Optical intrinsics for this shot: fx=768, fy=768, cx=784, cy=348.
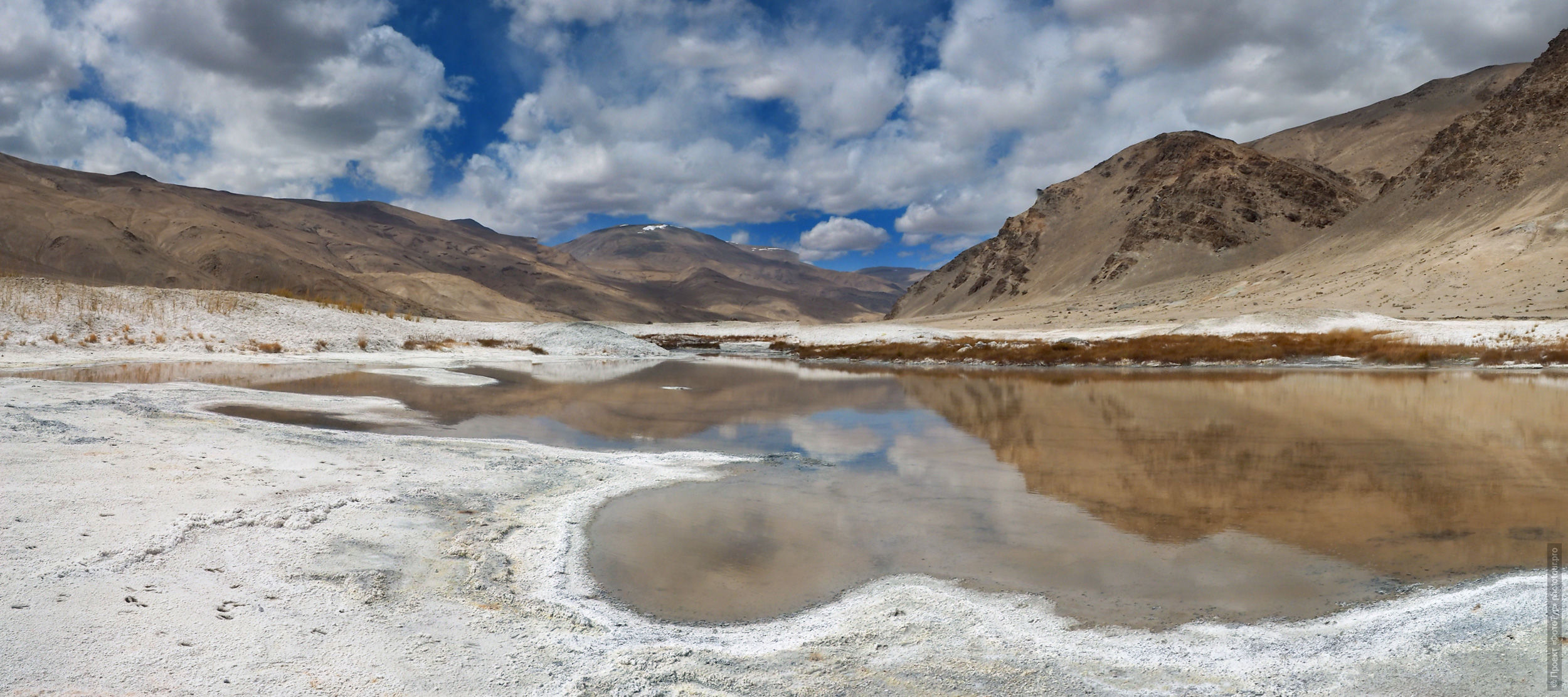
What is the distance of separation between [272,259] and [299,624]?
11890 centimetres

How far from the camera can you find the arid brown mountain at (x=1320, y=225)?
45.8m

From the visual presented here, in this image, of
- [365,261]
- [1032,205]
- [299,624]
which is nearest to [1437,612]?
[299,624]

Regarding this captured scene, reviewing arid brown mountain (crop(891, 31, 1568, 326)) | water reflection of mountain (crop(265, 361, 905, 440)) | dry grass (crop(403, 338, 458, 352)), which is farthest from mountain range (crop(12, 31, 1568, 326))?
water reflection of mountain (crop(265, 361, 905, 440))

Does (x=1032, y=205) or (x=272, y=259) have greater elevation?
(x=1032, y=205)

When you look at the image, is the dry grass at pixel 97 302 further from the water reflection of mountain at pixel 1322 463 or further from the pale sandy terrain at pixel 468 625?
the water reflection of mountain at pixel 1322 463

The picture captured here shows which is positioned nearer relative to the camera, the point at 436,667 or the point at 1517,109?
the point at 436,667

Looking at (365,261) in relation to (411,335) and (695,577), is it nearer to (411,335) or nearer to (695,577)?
(411,335)

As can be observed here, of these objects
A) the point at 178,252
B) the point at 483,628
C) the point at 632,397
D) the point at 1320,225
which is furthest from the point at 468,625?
the point at 178,252

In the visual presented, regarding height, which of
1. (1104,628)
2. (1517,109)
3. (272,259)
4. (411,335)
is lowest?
(1104,628)

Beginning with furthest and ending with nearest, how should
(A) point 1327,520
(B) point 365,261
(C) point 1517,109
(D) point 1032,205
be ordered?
(B) point 365,261
(D) point 1032,205
(C) point 1517,109
(A) point 1327,520

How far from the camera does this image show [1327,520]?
7.69 metres

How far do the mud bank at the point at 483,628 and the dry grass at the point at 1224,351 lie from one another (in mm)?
27838

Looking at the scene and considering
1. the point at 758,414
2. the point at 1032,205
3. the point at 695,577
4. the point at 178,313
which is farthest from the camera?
the point at 1032,205

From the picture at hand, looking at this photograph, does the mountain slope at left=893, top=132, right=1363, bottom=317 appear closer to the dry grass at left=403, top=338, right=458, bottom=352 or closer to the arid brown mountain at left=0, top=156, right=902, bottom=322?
the dry grass at left=403, top=338, right=458, bottom=352
